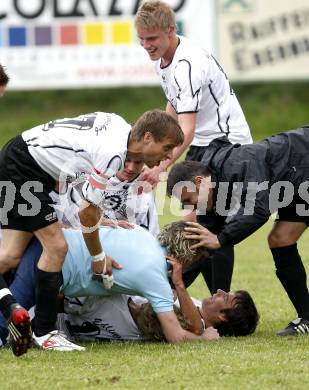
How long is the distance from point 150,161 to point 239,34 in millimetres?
14370

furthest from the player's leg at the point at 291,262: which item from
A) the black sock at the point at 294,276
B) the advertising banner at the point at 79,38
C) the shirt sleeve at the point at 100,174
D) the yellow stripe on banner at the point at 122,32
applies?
the yellow stripe on banner at the point at 122,32

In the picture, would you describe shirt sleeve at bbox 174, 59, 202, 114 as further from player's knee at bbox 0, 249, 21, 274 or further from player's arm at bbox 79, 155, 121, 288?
player's knee at bbox 0, 249, 21, 274

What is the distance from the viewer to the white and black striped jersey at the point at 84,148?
561 cm

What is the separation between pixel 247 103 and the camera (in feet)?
72.7

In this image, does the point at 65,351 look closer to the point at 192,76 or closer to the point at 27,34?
the point at 192,76

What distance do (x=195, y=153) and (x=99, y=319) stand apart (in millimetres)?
1631

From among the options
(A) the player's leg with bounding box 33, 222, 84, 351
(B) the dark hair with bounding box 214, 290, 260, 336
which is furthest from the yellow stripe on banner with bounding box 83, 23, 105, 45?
(A) the player's leg with bounding box 33, 222, 84, 351

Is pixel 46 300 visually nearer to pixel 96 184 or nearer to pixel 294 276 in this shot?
pixel 96 184

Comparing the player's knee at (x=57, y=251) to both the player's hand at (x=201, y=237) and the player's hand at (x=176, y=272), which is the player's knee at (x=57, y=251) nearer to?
the player's hand at (x=176, y=272)

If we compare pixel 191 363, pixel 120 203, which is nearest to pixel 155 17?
pixel 120 203

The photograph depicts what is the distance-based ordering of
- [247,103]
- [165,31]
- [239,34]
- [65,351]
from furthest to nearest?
[247,103]
[239,34]
[165,31]
[65,351]

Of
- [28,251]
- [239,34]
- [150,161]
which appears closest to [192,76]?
[150,161]

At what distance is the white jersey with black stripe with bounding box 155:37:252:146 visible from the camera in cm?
696

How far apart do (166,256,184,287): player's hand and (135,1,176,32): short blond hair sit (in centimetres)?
175
